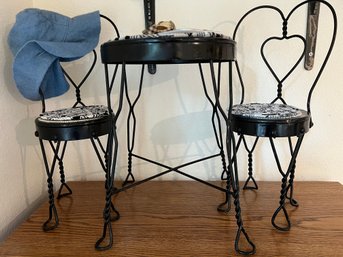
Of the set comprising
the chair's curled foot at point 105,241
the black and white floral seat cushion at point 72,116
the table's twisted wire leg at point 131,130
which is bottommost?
the chair's curled foot at point 105,241

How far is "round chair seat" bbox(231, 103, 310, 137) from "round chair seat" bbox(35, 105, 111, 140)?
1.37ft

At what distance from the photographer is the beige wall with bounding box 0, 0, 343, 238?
1085 mm

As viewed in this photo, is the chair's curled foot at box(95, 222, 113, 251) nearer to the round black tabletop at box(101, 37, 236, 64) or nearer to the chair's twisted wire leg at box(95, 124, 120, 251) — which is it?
the chair's twisted wire leg at box(95, 124, 120, 251)

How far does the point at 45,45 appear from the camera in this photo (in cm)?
94

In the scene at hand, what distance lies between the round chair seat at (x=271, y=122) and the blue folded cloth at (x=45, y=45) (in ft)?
2.00

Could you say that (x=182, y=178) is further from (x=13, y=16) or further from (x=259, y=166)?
(x=13, y=16)

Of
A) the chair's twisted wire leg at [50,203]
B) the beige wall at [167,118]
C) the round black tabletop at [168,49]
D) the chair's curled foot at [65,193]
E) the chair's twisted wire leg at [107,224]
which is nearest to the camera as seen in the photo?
the round black tabletop at [168,49]

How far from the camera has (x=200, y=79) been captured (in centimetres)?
125

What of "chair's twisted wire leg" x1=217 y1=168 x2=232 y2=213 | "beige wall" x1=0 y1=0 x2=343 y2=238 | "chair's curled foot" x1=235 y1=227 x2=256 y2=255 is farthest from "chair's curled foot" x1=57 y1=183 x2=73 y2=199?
"chair's curled foot" x1=235 y1=227 x2=256 y2=255

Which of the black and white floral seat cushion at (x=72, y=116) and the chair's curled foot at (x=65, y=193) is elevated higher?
the black and white floral seat cushion at (x=72, y=116)

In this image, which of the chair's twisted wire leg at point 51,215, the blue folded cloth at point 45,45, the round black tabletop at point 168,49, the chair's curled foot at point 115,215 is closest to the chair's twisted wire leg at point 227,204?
the chair's curled foot at point 115,215

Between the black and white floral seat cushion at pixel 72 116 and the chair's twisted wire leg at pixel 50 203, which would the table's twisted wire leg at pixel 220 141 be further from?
the chair's twisted wire leg at pixel 50 203

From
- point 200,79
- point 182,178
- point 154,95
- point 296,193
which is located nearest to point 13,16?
point 154,95

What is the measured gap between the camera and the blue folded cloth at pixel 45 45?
3.07ft
